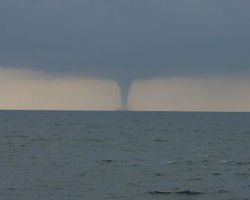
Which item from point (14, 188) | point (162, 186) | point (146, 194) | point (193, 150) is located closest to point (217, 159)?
point (193, 150)

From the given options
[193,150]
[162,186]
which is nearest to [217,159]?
[193,150]

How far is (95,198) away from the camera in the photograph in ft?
108

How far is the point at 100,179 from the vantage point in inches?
1578

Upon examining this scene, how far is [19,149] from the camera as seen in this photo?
64.7 m

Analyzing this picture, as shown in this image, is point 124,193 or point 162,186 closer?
point 124,193

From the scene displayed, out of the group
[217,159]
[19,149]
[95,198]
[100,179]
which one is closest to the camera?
[95,198]

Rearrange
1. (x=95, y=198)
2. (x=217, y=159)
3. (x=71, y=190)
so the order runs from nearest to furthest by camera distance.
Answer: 1. (x=95, y=198)
2. (x=71, y=190)
3. (x=217, y=159)

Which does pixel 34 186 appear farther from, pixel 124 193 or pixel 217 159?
pixel 217 159

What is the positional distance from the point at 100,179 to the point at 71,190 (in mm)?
5276

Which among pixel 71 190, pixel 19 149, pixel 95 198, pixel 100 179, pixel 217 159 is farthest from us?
pixel 19 149

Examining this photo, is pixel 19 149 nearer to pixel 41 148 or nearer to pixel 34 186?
pixel 41 148

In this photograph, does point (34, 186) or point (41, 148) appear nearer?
point (34, 186)

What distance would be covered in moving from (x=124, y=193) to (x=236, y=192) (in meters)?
8.59

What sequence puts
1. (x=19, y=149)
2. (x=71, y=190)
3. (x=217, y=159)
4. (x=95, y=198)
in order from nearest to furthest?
(x=95, y=198) → (x=71, y=190) → (x=217, y=159) → (x=19, y=149)
